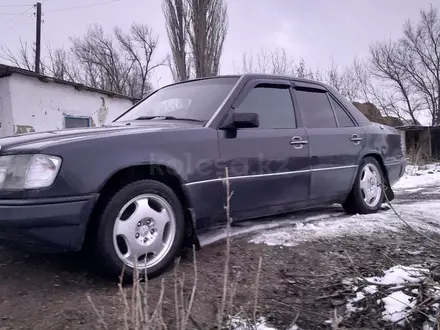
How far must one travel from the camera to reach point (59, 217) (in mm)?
2318

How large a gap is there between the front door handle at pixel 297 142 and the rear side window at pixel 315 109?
222 millimetres

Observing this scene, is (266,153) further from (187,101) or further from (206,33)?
(206,33)

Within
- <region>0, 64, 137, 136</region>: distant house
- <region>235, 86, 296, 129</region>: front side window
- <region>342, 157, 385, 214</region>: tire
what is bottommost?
<region>342, 157, 385, 214</region>: tire

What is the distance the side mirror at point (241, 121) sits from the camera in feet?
10.3

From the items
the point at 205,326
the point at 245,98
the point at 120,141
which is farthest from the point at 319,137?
the point at 205,326

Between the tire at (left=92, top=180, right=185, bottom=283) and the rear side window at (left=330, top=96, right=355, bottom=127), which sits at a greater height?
the rear side window at (left=330, top=96, right=355, bottom=127)

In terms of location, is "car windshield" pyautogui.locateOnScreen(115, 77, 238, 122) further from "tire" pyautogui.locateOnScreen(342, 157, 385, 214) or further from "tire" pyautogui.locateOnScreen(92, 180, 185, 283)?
"tire" pyautogui.locateOnScreen(342, 157, 385, 214)

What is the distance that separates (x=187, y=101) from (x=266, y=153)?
855 mm

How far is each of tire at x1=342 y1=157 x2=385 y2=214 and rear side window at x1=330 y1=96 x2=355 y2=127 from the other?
0.44 metres

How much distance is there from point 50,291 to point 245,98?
6.90 ft

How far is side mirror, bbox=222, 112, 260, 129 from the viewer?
3.13 meters

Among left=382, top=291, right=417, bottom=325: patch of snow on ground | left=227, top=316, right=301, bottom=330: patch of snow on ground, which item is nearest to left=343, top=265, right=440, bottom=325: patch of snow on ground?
left=382, top=291, right=417, bottom=325: patch of snow on ground

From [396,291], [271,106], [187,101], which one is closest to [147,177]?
[187,101]

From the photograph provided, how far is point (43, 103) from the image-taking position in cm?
1083
